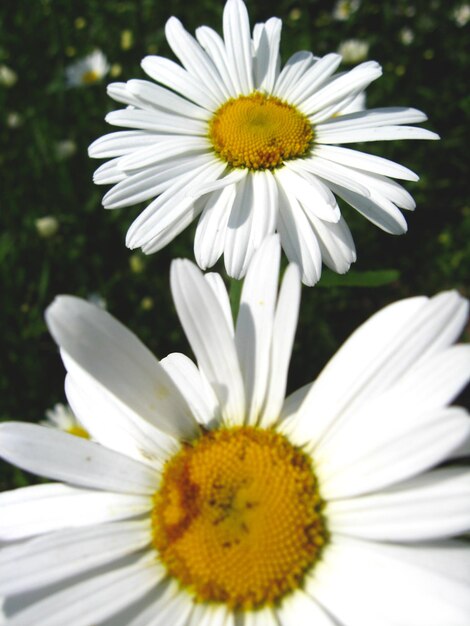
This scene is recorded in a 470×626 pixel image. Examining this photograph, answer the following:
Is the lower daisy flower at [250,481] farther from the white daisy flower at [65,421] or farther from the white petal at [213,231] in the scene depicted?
the white daisy flower at [65,421]

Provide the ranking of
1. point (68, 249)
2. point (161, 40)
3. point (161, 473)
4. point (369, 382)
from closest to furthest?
point (369, 382) < point (161, 473) < point (68, 249) < point (161, 40)

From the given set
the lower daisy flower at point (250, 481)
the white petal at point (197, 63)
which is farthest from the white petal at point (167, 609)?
the white petal at point (197, 63)

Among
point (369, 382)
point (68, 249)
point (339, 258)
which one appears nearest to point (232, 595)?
point (369, 382)

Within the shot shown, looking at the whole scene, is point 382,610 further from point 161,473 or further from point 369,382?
point 161,473

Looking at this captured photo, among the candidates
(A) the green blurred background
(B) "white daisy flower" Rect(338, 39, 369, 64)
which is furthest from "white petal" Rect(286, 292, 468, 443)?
(B) "white daisy flower" Rect(338, 39, 369, 64)

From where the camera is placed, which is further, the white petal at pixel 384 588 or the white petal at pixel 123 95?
the white petal at pixel 123 95

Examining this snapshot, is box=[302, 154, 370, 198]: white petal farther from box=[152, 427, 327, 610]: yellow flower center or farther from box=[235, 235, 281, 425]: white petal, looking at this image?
box=[152, 427, 327, 610]: yellow flower center
